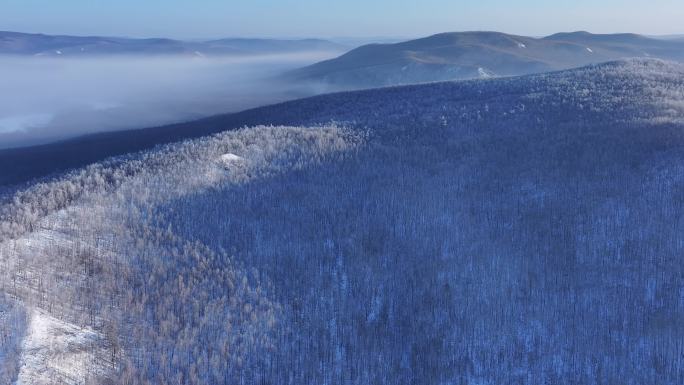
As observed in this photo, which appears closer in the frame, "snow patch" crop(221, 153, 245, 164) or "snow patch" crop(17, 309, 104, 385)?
"snow patch" crop(17, 309, 104, 385)

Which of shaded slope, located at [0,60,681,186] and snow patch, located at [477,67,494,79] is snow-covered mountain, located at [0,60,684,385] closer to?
shaded slope, located at [0,60,681,186]

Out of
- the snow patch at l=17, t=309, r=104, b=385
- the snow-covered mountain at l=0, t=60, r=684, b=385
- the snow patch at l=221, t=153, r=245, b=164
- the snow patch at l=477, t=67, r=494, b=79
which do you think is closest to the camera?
the snow patch at l=17, t=309, r=104, b=385

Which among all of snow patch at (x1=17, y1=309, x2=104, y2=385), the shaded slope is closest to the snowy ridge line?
snow patch at (x1=17, y1=309, x2=104, y2=385)

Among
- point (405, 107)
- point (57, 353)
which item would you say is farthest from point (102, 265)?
point (405, 107)

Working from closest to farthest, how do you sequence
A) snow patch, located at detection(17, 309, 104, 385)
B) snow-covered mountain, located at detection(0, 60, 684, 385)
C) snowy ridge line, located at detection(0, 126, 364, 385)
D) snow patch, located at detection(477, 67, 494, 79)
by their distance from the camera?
snow patch, located at detection(17, 309, 104, 385) < snowy ridge line, located at detection(0, 126, 364, 385) < snow-covered mountain, located at detection(0, 60, 684, 385) < snow patch, located at detection(477, 67, 494, 79)

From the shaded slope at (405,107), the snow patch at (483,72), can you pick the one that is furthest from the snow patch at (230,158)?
the snow patch at (483,72)

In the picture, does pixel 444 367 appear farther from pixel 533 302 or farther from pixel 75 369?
pixel 75 369

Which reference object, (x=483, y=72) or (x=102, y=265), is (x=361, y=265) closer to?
(x=102, y=265)

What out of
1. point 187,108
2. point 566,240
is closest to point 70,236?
point 566,240
